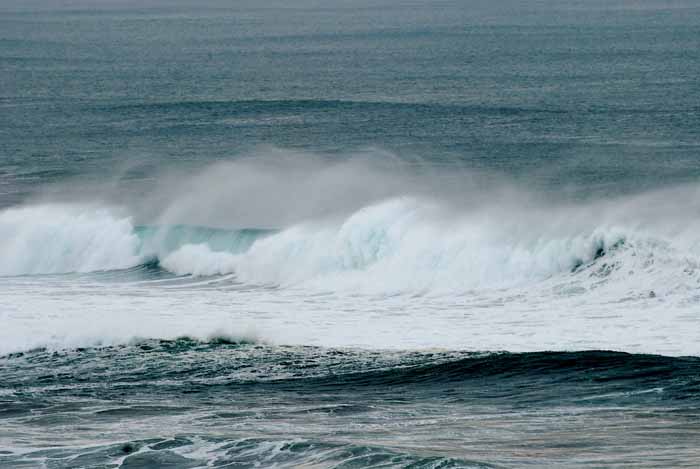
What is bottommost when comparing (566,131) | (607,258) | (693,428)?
(693,428)

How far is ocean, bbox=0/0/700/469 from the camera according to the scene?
2522 centimetres

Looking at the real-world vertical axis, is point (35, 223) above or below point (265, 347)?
above

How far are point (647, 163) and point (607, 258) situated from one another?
1976 cm

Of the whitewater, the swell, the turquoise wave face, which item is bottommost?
the swell

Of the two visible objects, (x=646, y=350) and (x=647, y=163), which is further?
(x=647, y=163)

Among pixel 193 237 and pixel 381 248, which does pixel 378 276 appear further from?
pixel 193 237

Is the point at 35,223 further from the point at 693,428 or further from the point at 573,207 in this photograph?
the point at 693,428

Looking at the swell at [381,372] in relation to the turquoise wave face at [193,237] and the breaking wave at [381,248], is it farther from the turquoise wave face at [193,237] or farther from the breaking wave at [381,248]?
the turquoise wave face at [193,237]

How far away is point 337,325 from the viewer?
3503 centimetres

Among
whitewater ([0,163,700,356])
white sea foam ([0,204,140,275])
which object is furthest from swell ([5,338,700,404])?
white sea foam ([0,204,140,275])

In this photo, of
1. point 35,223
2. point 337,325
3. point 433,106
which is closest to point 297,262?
point 337,325

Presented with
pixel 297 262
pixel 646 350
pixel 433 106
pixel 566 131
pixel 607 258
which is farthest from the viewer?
pixel 433 106

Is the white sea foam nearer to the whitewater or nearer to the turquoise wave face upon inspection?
the whitewater

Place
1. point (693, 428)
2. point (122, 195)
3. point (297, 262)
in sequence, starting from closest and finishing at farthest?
point (693, 428) < point (297, 262) < point (122, 195)
